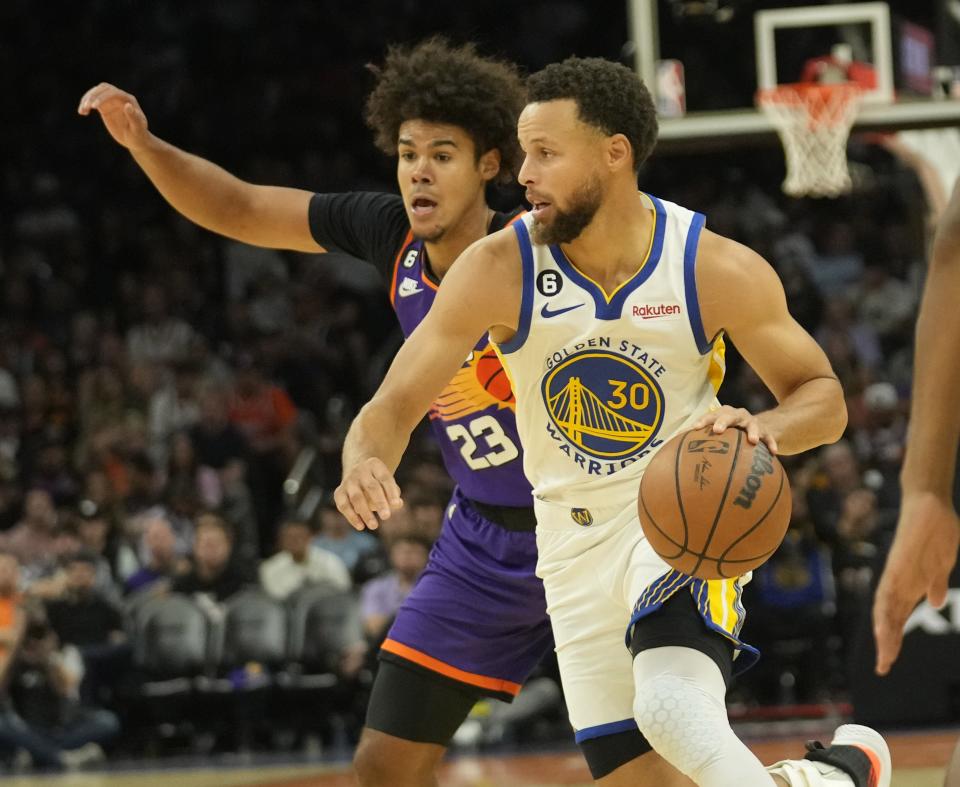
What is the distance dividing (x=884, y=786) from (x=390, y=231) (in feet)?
7.16

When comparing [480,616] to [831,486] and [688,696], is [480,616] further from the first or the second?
[831,486]

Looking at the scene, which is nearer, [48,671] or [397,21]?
[48,671]

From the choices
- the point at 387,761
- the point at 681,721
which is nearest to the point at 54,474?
the point at 387,761

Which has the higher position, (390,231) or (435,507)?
(390,231)

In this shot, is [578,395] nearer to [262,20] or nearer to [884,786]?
[884,786]

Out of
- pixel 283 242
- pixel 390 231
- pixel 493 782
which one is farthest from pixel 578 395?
pixel 493 782

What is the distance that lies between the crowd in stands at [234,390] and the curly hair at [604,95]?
3.80 m

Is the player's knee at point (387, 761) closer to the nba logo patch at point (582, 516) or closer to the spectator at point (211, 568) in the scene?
the nba logo patch at point (582, 516)

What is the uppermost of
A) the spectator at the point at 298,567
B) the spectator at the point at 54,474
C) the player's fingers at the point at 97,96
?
the player's fingers at the point at 97,96

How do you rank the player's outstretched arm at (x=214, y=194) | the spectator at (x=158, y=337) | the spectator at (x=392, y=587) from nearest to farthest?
1. the player's outstretched arm at (x=214, y=194)
2. the spectator at (x=392, y=587)
3. the spectator at (x=158, y=337)

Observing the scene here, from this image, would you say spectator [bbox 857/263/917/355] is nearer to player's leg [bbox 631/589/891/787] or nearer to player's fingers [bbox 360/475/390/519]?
player's leg [bbox 631/589/891/787]

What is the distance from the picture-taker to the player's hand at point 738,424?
355cm

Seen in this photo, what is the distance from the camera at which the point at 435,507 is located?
11.0 meters

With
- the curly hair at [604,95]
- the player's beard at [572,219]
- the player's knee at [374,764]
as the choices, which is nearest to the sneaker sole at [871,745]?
the player's knee at [374,764]
